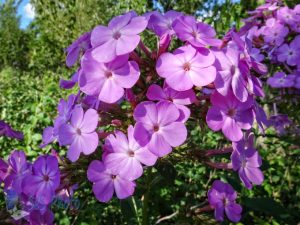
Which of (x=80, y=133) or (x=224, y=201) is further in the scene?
(x=224, y=201)

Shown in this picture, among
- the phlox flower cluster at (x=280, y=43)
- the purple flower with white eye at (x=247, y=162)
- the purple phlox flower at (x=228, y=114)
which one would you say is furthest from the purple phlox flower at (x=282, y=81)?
the purple phlox flower at (x=228, y=114)

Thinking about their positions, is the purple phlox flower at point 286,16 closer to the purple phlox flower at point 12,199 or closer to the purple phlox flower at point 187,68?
the purple phlox flower at point 187,68

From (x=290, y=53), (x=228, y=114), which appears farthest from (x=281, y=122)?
(x=228, y=114)

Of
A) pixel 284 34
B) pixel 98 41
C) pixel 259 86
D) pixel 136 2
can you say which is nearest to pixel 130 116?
pixel 98 41

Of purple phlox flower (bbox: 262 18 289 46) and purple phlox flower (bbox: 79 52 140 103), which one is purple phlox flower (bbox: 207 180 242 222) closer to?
purple phlox flower (bbox: 79 52 140 103)

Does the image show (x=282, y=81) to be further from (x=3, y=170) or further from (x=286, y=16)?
(x=3, y=170)
